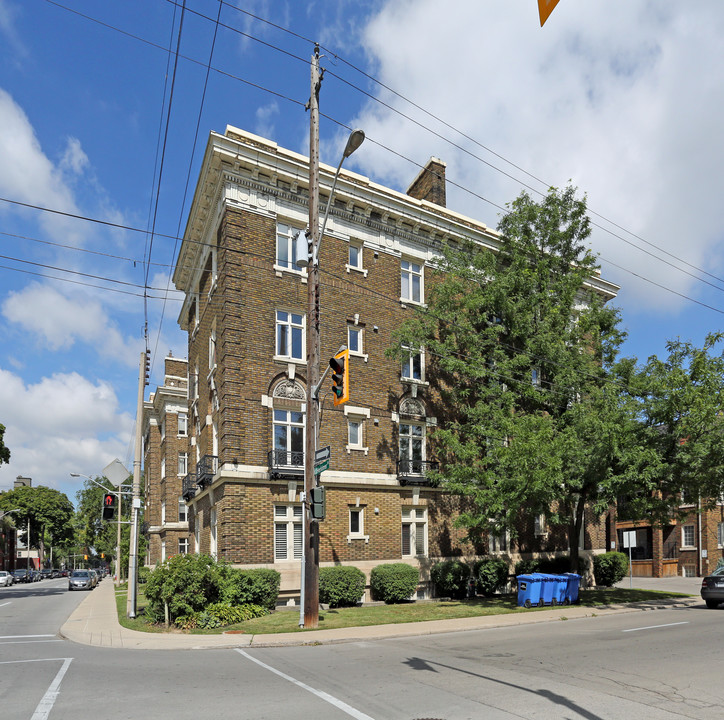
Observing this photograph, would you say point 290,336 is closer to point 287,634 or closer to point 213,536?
point 213,536

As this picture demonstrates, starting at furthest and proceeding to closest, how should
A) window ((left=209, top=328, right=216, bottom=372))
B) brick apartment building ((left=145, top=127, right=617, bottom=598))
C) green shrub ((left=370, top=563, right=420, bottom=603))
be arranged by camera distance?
window ((left=209, top=328, right=216, bottom=372))
green shrub ((left=370, top=563, right=420, bottom=603))
brick apartment building ((left=145, top=127, right=617, bottom=598))

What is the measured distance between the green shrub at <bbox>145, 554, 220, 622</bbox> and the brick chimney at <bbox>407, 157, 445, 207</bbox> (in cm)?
1857

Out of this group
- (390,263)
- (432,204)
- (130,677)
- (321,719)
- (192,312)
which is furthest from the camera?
(192,312)

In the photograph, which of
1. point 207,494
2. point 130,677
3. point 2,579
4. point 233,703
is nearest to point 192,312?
point 207,494

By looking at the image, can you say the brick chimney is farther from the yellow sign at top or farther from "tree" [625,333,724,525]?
the yellow sign at top

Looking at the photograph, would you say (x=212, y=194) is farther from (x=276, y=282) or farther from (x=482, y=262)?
(x=482, y=262)

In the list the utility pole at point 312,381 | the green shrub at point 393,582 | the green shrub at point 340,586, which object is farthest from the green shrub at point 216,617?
the green shrub at point 393,582

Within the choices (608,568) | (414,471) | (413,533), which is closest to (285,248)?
(414,471)

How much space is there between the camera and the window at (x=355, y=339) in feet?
79.7

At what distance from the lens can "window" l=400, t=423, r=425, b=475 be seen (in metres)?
24.5

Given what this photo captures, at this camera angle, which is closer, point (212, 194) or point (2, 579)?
point (212, 194)

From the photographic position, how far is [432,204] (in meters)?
27.5

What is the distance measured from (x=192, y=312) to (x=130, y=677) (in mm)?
23278

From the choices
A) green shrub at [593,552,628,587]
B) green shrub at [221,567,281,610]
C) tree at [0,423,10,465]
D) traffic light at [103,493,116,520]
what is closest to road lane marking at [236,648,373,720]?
green shrub at [221,567,281,610]
